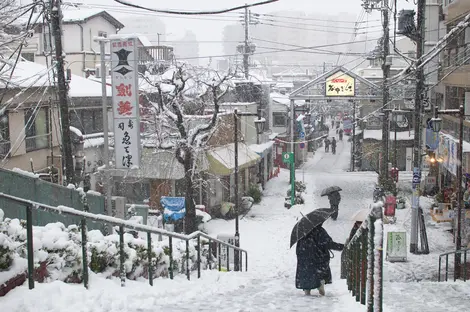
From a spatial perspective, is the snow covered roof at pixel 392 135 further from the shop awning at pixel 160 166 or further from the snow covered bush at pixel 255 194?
the shop awning at pixel 160 166

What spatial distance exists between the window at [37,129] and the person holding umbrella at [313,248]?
16935 millimetres

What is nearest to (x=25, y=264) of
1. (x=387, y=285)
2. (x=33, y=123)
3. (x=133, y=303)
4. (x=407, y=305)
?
(x=133, y=303)

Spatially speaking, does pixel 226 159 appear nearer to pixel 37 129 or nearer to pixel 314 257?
pixel 37 129

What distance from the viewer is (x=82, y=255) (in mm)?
7180

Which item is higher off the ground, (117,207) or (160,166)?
(160,166)

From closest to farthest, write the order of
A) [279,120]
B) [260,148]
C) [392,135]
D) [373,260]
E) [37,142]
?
[373,260]
[37,142]
[260,148]
[392,135]
[279,120]

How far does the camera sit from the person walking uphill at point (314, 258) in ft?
28.7

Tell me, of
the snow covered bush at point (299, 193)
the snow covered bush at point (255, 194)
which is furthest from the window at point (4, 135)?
the snow covered bush at point (299, 193)

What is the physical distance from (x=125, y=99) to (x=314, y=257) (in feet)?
26.8

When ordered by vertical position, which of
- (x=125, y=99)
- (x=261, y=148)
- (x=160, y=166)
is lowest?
(x=160, y=166)

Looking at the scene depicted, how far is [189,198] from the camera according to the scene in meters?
22.3

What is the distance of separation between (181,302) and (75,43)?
113ft

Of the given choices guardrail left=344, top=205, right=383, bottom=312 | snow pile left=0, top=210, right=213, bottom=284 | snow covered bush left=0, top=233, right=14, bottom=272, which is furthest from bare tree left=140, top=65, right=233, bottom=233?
guardrail left=344, top=205, right=383, bottom=312

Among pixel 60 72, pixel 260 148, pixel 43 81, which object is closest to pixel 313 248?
pixel 60 72
